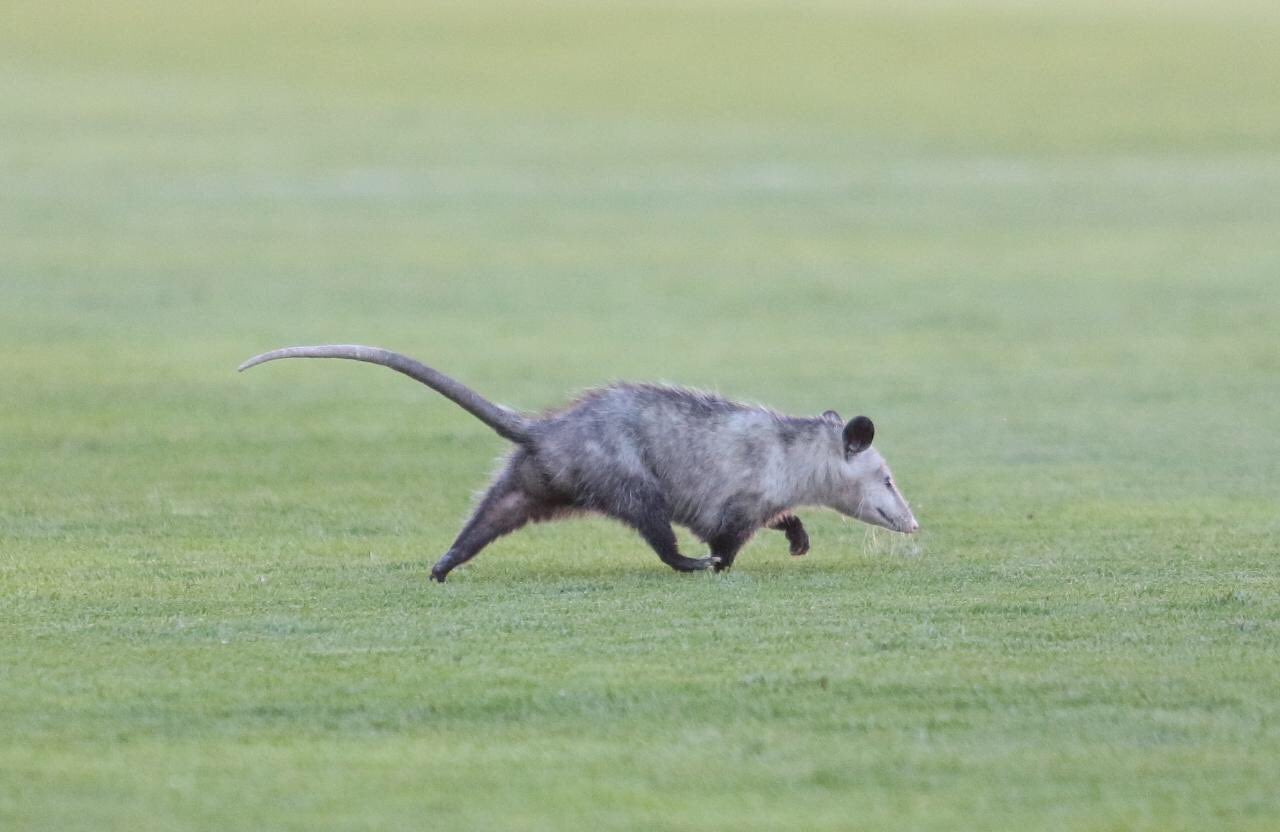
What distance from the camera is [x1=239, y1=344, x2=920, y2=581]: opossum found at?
1098 centimetres

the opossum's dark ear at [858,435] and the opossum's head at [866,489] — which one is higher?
the opossum's dark ear at [858,435]

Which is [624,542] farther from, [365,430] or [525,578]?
[365,430]

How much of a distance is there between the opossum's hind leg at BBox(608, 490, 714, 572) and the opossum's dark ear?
107cm

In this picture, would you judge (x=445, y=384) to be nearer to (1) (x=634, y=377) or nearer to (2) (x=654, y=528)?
(2) (x=654, y=528)

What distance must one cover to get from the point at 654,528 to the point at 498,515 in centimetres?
82

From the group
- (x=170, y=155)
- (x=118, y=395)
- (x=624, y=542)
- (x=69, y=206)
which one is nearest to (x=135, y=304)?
(x=118, y=395)

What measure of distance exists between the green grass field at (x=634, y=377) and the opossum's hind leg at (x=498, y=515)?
0.21 meters

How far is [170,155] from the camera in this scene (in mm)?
43375

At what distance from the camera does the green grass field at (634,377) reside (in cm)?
714

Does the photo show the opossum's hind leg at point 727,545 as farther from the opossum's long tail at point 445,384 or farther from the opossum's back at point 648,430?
the opossum's long tail at point 445,384

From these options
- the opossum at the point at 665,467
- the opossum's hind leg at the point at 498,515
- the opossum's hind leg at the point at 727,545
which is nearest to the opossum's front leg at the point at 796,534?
the opossum at the point at 665,467

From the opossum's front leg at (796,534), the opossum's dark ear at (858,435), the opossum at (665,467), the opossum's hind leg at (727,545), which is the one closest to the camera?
the opossum at (665,467)

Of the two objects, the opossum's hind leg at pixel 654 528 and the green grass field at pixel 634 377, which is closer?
the green grass field at pixel 634 377

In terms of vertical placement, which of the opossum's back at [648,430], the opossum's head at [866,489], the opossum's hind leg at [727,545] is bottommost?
the opossum's hind leg at [727,545]
